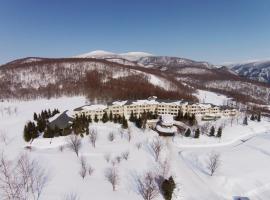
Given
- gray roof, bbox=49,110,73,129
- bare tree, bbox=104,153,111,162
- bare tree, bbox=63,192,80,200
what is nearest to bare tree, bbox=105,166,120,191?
bare tree, bbox=104,153,111,162

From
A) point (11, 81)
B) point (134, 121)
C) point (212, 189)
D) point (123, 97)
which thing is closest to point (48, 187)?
point (212, 189)

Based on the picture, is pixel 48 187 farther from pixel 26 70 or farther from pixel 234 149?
pixel 26 70

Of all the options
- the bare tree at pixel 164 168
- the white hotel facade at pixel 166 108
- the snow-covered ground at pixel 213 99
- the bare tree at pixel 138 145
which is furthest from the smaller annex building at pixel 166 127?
the snow-covered ground at pixel 213 99

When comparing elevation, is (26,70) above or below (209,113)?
above

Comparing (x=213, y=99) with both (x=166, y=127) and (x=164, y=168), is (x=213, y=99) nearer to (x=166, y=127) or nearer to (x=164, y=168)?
(x=166, y=127)

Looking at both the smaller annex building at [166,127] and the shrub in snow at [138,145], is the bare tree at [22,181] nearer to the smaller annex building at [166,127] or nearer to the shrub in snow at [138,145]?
the shrub in snow at [138,145]

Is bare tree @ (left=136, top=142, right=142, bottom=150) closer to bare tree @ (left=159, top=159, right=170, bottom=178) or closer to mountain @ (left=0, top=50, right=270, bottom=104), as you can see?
bare tree @ (left=159, top=159, right=170, bottom=178)

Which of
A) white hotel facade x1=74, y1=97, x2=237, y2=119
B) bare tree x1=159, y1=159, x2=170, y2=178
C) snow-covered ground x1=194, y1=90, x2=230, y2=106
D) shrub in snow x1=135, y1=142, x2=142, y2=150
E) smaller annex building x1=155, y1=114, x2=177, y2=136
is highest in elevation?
white hotel facade x1=74, y1=97, x2=237, y2=119

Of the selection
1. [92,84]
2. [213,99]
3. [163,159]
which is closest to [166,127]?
[163,159]
